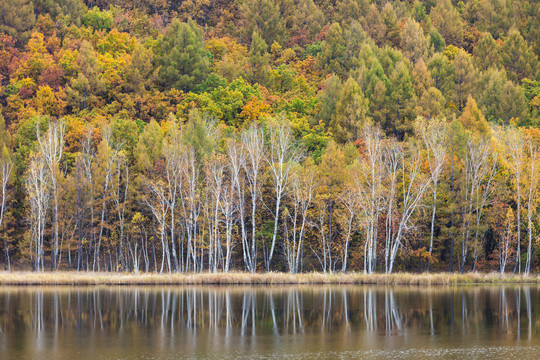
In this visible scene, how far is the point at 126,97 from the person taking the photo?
88375 millimetres

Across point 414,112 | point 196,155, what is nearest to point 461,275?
point 196,155

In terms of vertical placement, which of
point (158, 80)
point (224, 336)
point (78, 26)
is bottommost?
point (224, 336)

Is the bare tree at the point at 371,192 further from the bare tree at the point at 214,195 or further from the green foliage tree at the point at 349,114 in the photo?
the green foliage tree at the point at 349,114

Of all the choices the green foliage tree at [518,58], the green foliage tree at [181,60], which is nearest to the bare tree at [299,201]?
the green foliage tree at [181,60]

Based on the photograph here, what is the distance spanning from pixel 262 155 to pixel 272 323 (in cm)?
2759

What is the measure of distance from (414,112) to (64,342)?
60.6 meters

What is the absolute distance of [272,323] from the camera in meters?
35.8

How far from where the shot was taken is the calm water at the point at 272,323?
28.7 m

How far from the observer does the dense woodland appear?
201 ft

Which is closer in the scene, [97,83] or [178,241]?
[178,241]

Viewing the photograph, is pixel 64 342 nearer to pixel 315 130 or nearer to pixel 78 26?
pixel 315 130

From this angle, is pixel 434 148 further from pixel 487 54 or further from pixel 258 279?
pixel 487 54

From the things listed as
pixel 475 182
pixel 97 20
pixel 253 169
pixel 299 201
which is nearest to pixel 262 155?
pixel 253 169

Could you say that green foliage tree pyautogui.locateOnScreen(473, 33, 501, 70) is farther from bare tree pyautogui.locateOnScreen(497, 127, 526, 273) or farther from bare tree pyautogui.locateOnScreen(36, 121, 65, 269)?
bare tree pyautogui.locateOnScreen(36, 121, 65, 269)
